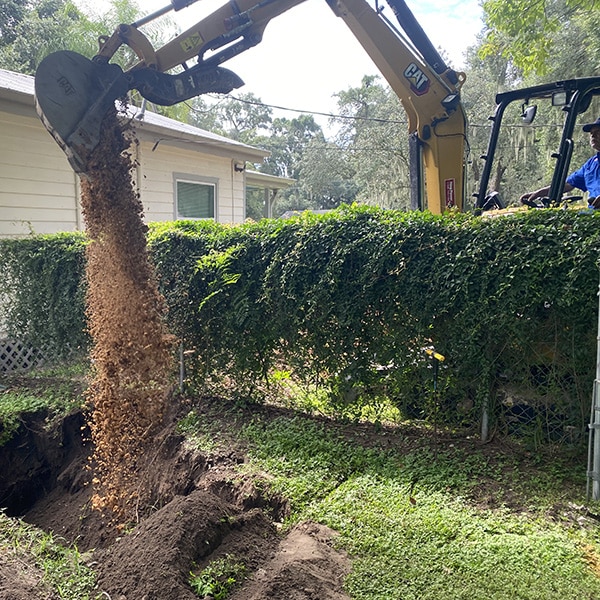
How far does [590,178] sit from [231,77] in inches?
143

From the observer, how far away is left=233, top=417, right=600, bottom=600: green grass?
254cm

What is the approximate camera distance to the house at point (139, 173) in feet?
24.8

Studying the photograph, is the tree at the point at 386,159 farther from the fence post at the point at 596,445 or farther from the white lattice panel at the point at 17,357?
the fence post at the point at 596,445

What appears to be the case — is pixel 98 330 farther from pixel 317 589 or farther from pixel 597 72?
pixel 597 72

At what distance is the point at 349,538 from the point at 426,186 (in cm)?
386

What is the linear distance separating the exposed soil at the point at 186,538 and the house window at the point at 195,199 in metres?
6.70

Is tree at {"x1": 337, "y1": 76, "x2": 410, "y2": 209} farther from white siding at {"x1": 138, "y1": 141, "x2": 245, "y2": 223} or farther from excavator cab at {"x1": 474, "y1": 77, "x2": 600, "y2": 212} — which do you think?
excavator cab at {"x1": 474, "y1": 77, "x2": 600, "y2": 212}

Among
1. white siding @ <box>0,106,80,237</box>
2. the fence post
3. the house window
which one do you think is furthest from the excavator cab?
the house window

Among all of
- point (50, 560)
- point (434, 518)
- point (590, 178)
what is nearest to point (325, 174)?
point (590, 178)

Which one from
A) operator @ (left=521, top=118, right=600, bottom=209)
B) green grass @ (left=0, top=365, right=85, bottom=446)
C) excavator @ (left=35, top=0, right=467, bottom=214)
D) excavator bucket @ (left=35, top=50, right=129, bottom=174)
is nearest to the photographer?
excavator bucket @ (left=35, top=50, right=129, bottom=174)

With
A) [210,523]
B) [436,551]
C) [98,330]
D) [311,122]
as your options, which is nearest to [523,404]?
[436,551]

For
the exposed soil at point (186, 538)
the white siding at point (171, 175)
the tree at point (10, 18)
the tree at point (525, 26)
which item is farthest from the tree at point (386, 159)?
the exposed soil at point (186, 538)

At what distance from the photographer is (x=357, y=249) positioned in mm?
4465

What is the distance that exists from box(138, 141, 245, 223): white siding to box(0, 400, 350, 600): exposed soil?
6.05m
